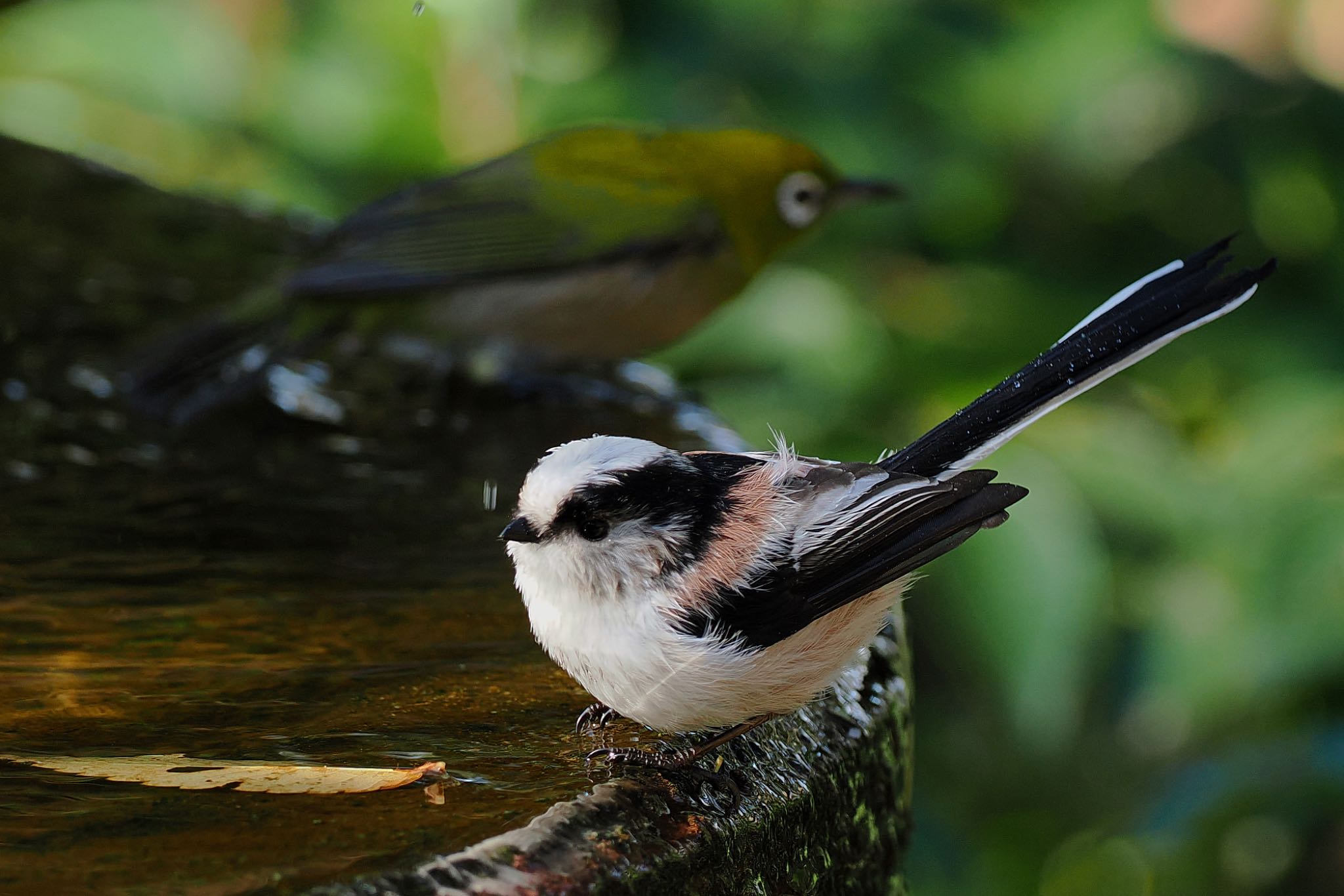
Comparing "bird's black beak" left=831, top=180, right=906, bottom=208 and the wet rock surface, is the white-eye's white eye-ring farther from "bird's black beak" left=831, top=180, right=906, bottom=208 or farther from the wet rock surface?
the wet rock surface

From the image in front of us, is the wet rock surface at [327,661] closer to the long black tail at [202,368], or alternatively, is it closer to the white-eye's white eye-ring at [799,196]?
the long black tail at [202,368]

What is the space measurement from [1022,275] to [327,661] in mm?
2807

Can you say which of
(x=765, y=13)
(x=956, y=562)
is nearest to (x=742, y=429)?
(x=956, y=562)

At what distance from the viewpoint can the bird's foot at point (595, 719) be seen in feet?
5.26

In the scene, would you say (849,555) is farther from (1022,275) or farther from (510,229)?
(1022,275)

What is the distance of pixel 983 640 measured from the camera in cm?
311

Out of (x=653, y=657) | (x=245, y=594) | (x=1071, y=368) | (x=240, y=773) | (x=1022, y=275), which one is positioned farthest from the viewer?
(x=1022, y=275)

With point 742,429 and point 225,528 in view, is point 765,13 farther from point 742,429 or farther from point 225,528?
point 225,528

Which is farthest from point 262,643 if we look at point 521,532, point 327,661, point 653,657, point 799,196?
point 799,196

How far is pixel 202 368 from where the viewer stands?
9.97 feet

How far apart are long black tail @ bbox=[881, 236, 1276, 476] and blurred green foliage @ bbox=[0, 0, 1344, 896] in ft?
3.98

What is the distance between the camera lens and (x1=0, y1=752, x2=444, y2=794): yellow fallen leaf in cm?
134

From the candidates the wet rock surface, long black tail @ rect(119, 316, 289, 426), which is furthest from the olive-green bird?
the wet rock surface

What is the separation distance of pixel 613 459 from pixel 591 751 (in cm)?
32
